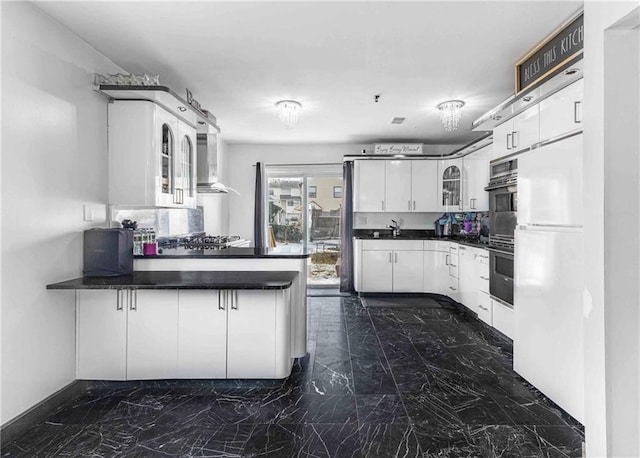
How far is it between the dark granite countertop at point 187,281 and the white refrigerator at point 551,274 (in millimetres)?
1697

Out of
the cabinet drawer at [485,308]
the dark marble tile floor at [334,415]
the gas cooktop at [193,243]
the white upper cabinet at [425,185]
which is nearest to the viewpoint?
the dark marble tile floor at [334,415]

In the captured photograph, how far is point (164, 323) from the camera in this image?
242cm

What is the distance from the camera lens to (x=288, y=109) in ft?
12.9

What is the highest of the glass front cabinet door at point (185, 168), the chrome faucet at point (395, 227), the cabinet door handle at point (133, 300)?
the glass front cabinet door at point (185, 168)

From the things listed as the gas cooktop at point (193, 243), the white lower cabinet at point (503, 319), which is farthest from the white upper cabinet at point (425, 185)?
the gas cooktop at point (193, 243)

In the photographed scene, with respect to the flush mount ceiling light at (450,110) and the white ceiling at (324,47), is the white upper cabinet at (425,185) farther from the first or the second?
the white ceiling at (324,47)

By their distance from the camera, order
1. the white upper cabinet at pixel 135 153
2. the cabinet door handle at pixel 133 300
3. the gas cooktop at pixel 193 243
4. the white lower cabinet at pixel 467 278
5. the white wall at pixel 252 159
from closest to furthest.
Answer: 1. the cabinet door handle at pixel 133 300
2. the white upper cabinet at pixel 135 153
3. the gas cooktop at pixel 193 243
4. the white lower cabinet at pixel 467 278
5. the white wall at pixel 252 159

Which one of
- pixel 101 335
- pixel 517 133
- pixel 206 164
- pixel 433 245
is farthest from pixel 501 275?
pixel 101 335

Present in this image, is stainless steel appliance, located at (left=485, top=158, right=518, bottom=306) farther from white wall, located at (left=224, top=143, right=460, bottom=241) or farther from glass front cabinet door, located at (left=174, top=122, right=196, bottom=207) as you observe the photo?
glass front cabinet door, located at (left=174, top=122, right=196, bottom=207)

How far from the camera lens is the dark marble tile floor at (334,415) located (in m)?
1.80

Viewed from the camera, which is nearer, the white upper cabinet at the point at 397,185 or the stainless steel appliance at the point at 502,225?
the stainless steel appliance at the point at 502,225

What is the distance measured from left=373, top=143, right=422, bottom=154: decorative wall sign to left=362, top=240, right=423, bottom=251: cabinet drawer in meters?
1.43

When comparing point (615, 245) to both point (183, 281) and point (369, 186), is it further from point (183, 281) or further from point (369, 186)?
point (369, 186)

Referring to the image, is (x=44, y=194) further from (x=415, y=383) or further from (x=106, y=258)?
(x=415, y=383)
